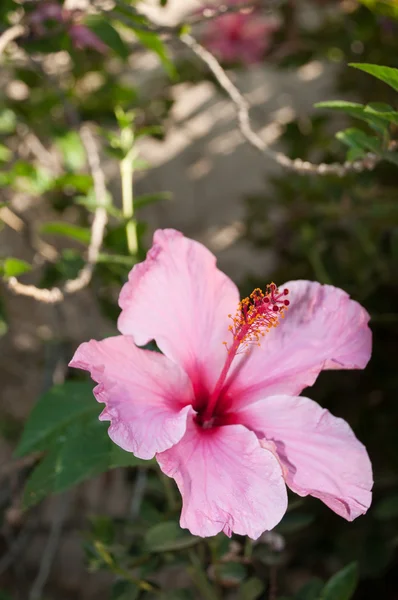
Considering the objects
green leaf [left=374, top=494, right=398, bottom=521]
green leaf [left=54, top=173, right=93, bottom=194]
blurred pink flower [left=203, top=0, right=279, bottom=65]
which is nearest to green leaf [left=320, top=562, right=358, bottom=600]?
green leaf [left=374, top=494, right=398, bottom=521]

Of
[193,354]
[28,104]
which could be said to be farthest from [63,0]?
[193,354]

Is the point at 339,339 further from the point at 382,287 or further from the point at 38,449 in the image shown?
the point at 382,287

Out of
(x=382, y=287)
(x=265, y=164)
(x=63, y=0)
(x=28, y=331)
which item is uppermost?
(x=63, y=0)

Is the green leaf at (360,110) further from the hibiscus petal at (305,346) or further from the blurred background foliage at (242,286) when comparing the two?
the hibiscus petal at (305,346)

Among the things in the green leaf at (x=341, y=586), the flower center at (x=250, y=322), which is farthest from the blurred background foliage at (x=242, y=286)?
the flower center at (x=250, y=322)

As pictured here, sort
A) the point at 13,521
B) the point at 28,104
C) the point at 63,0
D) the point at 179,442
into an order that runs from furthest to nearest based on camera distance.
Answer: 1. the point at 28,104
2. the point at 13,521
3. the point at 63,0
4. the point at 179,442

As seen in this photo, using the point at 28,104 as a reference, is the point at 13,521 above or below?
below

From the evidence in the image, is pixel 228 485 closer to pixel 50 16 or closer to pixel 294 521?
pixel 294 521
